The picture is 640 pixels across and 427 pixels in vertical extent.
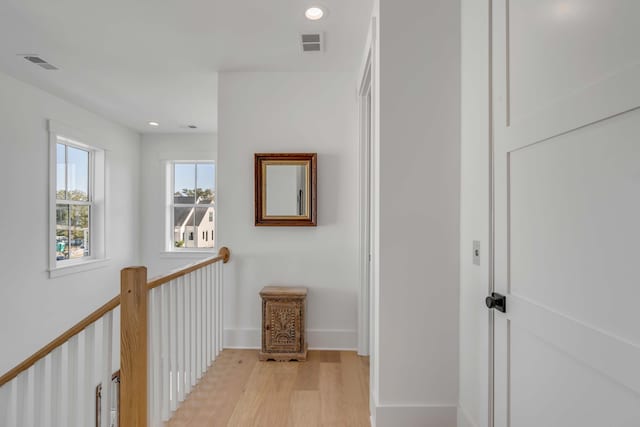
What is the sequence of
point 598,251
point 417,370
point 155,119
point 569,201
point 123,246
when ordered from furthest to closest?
point 123,246 → point 155,119 → point 417,370 → point 569,201 → point 598,251

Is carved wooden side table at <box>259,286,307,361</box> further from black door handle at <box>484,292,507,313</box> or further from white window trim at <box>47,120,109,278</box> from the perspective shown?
white window trim at <box>47,120,109,278</box>

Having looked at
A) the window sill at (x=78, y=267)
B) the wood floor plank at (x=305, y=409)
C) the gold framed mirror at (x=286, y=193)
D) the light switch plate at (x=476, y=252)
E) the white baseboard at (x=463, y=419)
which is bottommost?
the wood floor plank at (x=305, y=409)

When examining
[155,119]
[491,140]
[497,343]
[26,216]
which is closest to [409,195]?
[491,140]

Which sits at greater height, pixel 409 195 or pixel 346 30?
pixel 346 30

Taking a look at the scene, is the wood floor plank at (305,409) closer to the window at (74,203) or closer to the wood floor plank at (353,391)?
the wood floor plank at (353,391)

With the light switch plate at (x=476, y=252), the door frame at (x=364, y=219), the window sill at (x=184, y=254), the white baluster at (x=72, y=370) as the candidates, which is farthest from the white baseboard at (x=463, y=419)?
the window sill at (x=184, y=254)

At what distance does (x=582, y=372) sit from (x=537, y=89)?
85 centimetres

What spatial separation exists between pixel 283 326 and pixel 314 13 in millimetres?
2305

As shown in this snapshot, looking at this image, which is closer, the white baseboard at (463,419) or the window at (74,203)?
the white baseboard at (463,419)

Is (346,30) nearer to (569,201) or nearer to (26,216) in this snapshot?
(569,201)

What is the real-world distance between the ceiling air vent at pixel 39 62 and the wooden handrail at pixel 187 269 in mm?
2100

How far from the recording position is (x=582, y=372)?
95 cm

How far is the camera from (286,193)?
10.2 feet

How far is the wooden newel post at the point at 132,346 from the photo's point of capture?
1.51 metres
